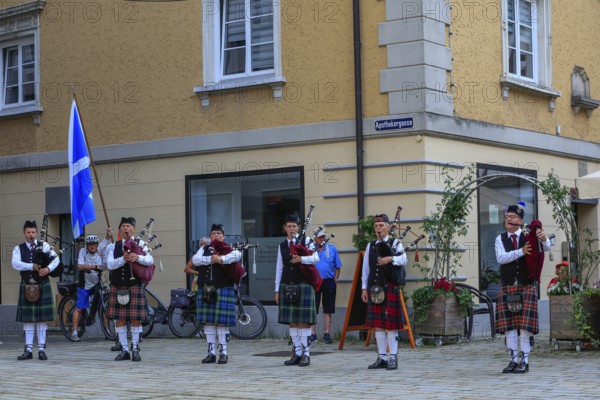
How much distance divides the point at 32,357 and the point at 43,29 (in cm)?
807

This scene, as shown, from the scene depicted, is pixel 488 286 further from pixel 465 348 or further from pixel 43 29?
pixel 43 29

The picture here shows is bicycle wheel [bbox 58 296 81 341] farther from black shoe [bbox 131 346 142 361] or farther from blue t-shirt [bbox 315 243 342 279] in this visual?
blue t-shirt [bbox 315 243 342 279]

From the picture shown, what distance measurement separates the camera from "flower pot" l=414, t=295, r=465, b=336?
1567 cm

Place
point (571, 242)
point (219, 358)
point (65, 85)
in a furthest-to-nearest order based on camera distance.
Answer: point (65, 85), point (571, 242), point (219, 358)

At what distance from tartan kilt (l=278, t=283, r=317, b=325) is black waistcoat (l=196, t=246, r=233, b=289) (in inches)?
39.5

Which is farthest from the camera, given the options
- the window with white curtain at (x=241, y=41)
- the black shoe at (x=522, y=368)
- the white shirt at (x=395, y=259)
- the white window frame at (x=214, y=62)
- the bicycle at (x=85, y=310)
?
the white window frame at (x=214, y=62)

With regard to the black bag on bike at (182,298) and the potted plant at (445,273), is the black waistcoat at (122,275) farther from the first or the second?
the potted plant at (445,273)

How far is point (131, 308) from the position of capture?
48.2 ft

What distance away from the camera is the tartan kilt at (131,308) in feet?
48.2

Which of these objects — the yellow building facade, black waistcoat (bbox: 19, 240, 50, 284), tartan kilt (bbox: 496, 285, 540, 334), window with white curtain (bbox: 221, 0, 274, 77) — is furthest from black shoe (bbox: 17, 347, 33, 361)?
tartan kilt (bbox: 496, 285, 540, 334)

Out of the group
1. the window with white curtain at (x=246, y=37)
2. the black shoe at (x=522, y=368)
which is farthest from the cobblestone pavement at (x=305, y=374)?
the window with white curtain at (x=246, y=37)

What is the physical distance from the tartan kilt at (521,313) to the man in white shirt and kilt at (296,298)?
2395mm

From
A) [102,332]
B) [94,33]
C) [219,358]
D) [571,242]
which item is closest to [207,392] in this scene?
[219,358]

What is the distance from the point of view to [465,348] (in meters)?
15.5
